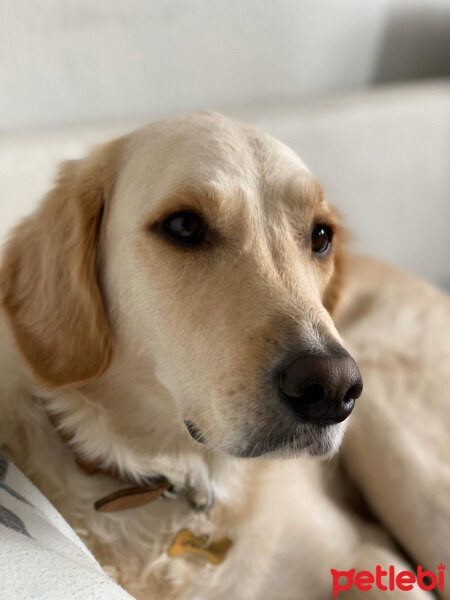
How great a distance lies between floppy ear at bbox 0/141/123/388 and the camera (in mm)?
1143

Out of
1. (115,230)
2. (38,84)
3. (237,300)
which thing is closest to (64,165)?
(115,230)

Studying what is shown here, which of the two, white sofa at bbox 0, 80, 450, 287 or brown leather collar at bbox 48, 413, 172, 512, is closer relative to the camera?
brown leather collar at bbox 48, 413, 172, 512

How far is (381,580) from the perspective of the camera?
1.40 metres

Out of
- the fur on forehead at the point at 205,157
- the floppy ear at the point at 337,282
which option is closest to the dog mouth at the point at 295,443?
the fur on forehead at the point at 205,157

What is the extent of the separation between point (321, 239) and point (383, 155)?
1337 millimetres

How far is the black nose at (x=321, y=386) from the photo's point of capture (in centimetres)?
87

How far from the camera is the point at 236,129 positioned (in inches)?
46.5

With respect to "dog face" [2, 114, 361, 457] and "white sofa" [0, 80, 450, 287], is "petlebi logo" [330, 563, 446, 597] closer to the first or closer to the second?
"dog face" [2, 114, 361, 457]

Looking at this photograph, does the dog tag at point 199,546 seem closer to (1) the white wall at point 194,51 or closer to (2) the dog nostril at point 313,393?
(2) the dog nostril at point 313,393

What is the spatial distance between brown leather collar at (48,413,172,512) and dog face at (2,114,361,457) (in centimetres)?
13

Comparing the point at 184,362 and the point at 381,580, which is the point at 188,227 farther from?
the point at 381,580

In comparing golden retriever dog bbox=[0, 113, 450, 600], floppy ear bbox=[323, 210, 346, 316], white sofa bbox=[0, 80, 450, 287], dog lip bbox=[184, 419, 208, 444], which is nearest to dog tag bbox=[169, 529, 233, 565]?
golden retriever dog bbox=[0, 113, 450, 600]

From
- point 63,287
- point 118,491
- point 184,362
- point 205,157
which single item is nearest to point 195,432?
point 184,362

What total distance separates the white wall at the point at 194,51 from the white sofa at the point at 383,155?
151 mm
